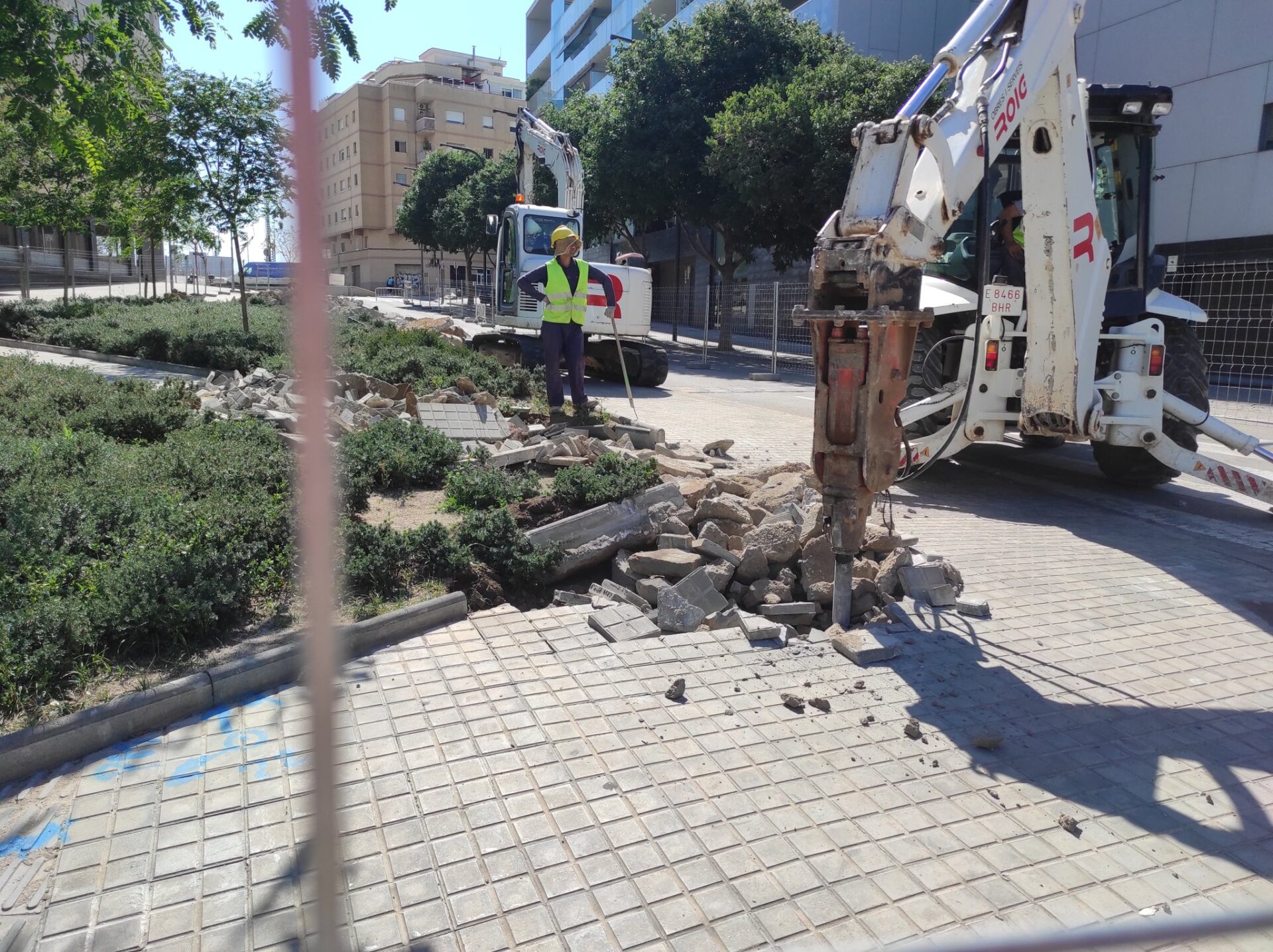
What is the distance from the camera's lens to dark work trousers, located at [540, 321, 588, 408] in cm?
957

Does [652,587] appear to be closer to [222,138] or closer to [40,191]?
[222,138]

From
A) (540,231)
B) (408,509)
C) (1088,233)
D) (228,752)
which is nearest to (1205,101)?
(540,231)

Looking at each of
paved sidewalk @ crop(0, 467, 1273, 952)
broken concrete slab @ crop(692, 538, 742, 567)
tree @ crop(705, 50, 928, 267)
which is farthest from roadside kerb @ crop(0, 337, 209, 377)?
tree @ crop(705, 50, 928, 267)

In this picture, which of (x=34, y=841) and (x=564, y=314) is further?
(x=564, y=314)

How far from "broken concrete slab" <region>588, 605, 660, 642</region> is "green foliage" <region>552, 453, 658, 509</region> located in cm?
115

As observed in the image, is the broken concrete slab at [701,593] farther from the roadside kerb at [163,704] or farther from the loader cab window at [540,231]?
the loader cab window at [540,231]

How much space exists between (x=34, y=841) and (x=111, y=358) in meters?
14.0

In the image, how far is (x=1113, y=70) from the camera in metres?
22.0

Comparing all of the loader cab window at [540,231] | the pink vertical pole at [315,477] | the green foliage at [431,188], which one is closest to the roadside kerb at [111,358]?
the loader cab window at [540,231]

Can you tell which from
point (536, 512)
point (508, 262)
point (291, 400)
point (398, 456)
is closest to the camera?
point (536, 512)

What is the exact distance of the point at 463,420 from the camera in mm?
8242

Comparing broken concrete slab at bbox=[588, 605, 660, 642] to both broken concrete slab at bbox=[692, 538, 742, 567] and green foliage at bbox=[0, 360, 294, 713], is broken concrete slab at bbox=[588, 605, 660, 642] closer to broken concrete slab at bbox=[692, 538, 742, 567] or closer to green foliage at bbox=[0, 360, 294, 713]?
broken concrete slab at bbox=[692, 538, 742, 567]

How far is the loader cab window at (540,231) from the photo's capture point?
1484 cm

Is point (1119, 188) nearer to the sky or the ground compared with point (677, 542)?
nearer to the sky
